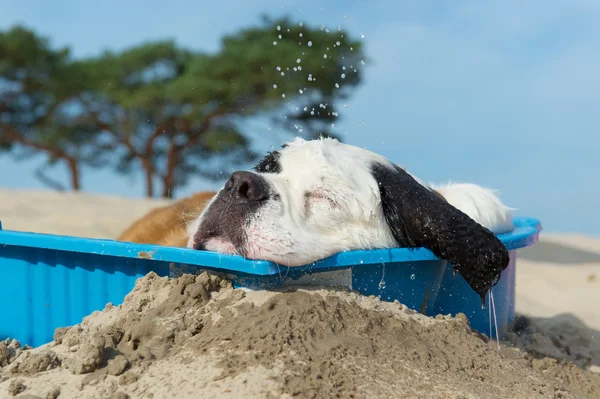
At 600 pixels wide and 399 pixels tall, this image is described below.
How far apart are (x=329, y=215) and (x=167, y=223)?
216cm

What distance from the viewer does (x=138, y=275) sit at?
305 cm

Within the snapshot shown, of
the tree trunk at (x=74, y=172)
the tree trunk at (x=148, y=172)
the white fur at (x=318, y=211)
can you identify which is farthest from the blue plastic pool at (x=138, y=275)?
the tree trunk at (x=74, y=172)

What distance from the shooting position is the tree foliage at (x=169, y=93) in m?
15.3

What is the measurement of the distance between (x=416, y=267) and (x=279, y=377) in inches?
46.0

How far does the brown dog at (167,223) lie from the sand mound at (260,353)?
5.31ft

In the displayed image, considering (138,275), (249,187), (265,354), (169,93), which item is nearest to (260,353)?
(265,354)

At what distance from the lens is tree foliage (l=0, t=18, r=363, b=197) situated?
15344mm

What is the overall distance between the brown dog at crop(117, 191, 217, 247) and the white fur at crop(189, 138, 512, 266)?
1.46m

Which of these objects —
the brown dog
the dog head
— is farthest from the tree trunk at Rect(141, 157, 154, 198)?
the dog head

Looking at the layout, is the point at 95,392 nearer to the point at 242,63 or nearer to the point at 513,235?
the point at 513,235

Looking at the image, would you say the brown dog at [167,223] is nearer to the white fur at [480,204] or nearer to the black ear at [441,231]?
the white fur at [480,204]

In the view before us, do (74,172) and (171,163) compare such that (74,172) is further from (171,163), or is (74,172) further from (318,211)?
(318,211)

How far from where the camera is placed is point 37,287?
361 cm

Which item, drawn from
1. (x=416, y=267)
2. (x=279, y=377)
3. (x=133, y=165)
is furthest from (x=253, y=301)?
(x=133, y=165)
